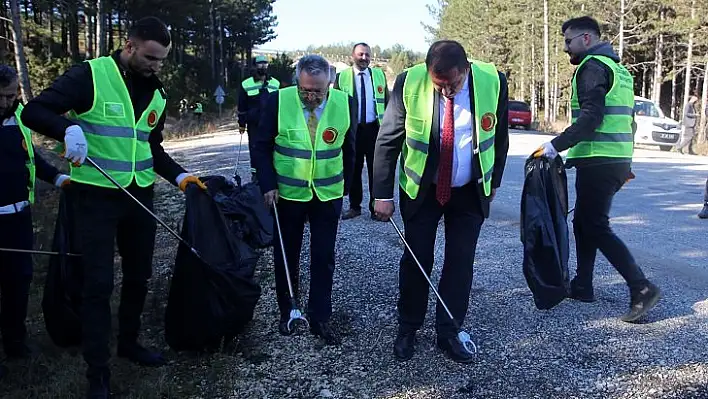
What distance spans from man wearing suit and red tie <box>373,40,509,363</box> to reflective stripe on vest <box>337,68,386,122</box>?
3025mm

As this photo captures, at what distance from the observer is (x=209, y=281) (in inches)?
139

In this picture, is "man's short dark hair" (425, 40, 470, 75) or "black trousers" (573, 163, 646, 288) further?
"black trousers" (573, 163, 646, 288)

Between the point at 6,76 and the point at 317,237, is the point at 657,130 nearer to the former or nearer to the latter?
the point at 317,237

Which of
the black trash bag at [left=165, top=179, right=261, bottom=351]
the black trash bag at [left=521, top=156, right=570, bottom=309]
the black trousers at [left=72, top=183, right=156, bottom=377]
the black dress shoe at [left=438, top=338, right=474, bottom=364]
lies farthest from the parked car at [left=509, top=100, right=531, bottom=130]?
the black trousers at [left=72, top=183, right=156, bottom=377]

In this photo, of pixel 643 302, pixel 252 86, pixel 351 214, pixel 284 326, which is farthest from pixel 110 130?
pixel 252 86

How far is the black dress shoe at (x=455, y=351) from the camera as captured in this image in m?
3.57

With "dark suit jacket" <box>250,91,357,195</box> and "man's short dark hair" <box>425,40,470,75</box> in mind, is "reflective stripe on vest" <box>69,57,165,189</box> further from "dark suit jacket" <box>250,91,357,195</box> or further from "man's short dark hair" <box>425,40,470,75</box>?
"man's short dark hair" <box>425,40,470,75</box>

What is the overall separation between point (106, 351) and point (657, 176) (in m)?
10.3

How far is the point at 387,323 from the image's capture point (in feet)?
13.8

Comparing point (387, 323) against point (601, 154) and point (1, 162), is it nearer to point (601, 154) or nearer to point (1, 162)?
point (601, 154)

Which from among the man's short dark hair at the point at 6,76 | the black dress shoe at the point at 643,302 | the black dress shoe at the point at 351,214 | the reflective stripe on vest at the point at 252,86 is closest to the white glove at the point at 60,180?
the man's short dark hair at the point at 6,76

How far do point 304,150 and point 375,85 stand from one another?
2.94m

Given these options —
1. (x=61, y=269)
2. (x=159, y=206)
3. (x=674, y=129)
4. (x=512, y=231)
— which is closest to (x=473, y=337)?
(x=61, y=269)

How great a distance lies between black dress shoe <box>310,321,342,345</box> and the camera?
155 inches
